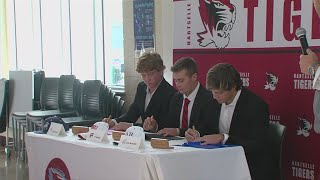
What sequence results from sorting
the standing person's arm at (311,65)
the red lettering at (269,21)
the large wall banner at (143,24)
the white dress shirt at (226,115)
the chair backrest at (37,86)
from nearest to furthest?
the standing person's arm at (311,65) < the white dress shirt at (226,115) < the red lettering at (269,21) < the large wall banner at (143,24) < the chair backrest at (37,86)

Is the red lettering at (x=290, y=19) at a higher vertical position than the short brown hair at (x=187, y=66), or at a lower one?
higher

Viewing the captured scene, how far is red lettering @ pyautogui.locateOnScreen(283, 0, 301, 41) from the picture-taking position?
3.20 m

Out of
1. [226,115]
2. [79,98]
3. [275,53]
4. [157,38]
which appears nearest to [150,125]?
[226,115]

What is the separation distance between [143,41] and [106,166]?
249cm

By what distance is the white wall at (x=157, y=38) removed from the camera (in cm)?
459

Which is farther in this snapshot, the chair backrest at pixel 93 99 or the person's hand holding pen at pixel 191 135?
the chair backrest at pixel 93 99

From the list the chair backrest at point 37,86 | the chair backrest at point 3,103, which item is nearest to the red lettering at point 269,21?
the chair backrest at point 37,86

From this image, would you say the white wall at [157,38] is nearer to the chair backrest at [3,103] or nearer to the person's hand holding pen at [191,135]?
the person's hand holding pen at [191,135]

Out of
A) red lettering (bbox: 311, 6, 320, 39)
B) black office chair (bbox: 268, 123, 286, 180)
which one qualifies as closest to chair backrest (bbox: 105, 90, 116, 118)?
black office chair (bbox: 268, 123, 286, 180)

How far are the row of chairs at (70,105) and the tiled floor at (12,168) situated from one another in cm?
15

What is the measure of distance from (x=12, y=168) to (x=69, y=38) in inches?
79.0

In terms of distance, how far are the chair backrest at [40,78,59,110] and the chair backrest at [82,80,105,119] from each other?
764 millimetres

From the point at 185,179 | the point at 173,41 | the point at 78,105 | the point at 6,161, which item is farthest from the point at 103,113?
the point at 185,179

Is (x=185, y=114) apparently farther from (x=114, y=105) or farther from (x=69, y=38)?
(x=69, y=38)
